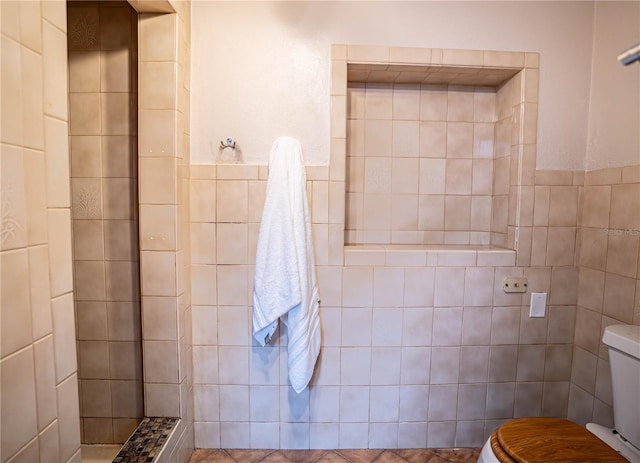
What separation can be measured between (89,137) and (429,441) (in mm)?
2351

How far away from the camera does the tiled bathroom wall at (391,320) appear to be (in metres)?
1.53

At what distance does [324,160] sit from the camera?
153cm

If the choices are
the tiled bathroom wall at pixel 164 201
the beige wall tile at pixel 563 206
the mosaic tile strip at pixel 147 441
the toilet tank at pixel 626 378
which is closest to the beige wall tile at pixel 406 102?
the beige wall tile at pixel 563 206

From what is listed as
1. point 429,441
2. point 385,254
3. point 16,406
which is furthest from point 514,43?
point 16,406

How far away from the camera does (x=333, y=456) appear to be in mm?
1567

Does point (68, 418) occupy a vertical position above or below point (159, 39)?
below

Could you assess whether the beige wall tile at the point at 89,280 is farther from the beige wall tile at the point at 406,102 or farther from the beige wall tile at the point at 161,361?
the beige wall tile at the point at 406,102

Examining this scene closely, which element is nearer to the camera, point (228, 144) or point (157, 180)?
point (157, 180)

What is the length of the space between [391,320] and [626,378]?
2.98 ft

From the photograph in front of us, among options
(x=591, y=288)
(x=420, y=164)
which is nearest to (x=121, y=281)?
(x=420, y=164)

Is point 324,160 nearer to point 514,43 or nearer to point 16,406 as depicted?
point 514,43

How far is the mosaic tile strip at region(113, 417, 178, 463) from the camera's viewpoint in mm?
1200

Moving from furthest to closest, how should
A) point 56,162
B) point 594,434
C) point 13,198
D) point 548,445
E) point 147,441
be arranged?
point 147,441, point 594,434, point 548,445, point 56,162, point 13,198

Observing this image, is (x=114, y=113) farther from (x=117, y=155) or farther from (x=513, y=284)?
(x=513, y=284)
